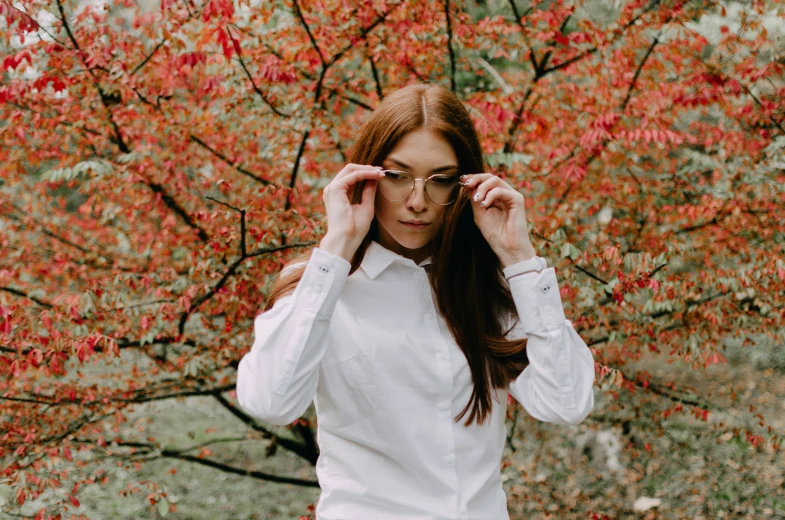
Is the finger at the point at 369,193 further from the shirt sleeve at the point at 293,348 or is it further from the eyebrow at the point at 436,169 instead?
the shirt sleeve at the point at 293,348

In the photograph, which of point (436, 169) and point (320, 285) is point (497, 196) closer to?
point (436, 169)

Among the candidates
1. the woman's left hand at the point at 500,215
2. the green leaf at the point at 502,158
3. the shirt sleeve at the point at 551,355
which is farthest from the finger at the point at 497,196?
the green leaf at the point at 502,158

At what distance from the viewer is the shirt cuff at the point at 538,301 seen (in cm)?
176

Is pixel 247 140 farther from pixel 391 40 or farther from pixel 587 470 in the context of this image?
pixel 587 470

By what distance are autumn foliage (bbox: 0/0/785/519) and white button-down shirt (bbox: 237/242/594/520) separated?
1248 mm

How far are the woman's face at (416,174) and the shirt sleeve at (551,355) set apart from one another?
30 cm

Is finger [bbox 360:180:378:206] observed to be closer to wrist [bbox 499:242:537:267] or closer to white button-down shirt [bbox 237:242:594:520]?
white button-down shirt [bbox 237:242:594:520]

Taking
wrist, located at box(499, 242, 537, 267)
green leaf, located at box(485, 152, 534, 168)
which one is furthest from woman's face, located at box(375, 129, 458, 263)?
green leaf, located at box(485, 152, 534, 168)

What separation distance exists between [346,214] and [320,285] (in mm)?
207

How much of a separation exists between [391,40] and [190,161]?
1.52 metres

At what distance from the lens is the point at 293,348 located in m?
1.58

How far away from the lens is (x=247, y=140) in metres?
4.18

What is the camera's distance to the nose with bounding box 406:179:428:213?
1759 millimetres

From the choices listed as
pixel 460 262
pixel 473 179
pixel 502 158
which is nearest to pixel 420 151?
pixel 473 179
